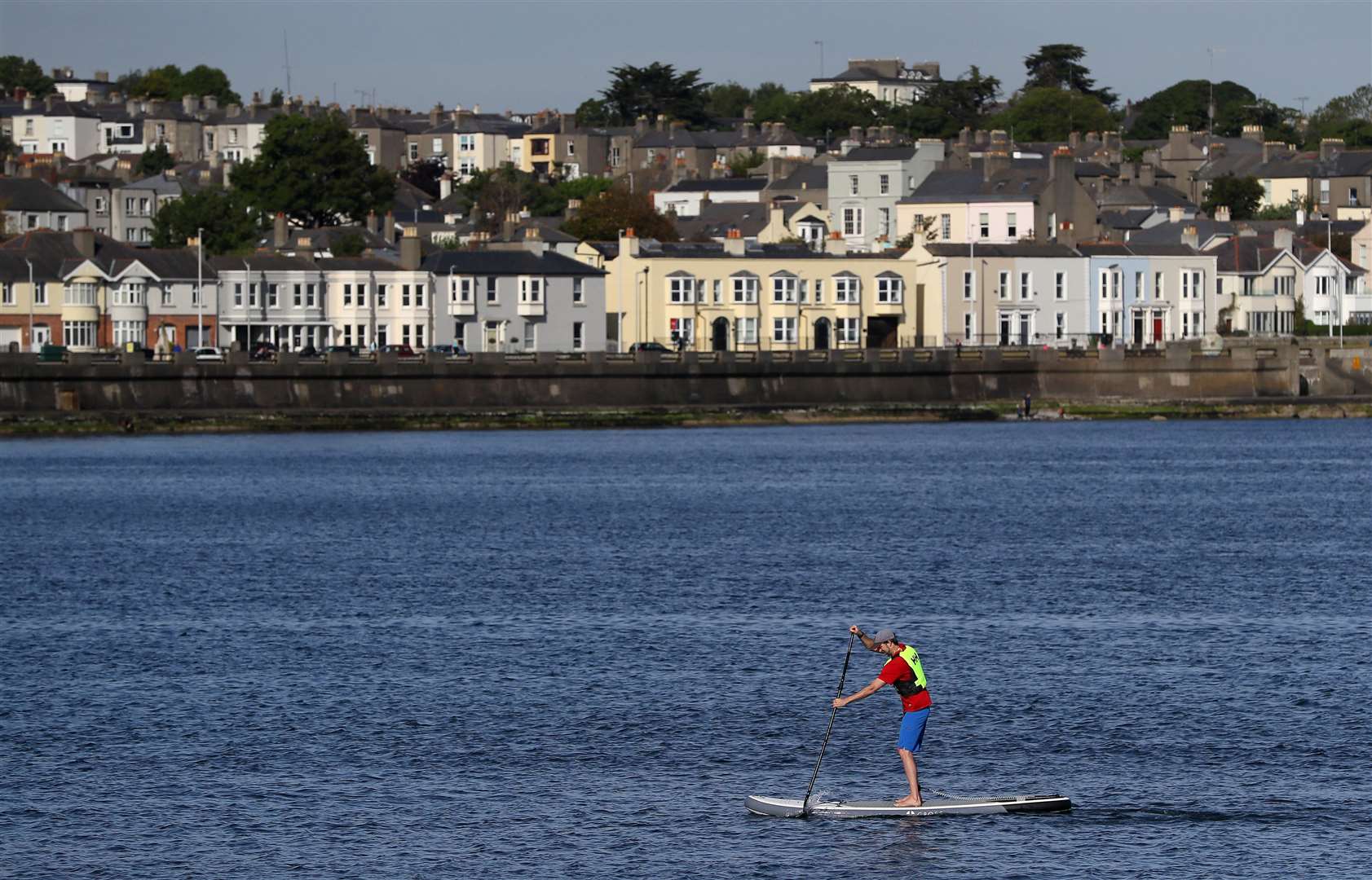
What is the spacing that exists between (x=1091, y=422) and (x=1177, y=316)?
17.7 meters

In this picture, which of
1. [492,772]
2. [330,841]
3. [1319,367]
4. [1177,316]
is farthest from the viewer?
[1177,316]

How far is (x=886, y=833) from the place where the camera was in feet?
87.4

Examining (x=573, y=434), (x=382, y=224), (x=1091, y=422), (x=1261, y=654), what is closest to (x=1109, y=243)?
(x=1091, y=422)

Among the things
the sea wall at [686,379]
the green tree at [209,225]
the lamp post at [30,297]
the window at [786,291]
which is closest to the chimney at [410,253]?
the sea wall at [686,379]

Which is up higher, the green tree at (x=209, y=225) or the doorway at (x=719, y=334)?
the green tree at (x=209, y=225)

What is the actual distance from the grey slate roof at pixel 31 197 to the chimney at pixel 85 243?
→ 37781 millimetres

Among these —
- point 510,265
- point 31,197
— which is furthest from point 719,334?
point 31,197

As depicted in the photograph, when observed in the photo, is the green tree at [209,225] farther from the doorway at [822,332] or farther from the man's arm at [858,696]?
the man's arm at [858,696]

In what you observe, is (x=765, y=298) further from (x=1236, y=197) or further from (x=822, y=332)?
(x=1236, y=197)

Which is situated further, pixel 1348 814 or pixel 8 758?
pixel 8 758

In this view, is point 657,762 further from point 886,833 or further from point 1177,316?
point 1177,316

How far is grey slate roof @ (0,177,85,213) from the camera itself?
161125mm

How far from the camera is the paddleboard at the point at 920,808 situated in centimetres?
2722

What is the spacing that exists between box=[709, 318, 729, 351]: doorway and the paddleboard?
100444 mm
